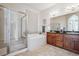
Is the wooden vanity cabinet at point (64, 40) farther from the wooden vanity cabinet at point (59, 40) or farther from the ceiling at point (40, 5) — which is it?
the ceiling at point (40, 5)

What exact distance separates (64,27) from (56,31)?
208 mm

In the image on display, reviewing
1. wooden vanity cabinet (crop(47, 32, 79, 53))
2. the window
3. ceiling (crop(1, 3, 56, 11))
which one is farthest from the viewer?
wooden vanity cabinet (crop(47, 32, 79, 53))

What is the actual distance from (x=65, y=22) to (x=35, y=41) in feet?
2.74

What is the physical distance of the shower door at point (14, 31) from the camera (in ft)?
7.50

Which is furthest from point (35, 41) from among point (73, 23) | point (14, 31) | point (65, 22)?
point (73, 23)

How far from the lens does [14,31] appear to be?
2.31m

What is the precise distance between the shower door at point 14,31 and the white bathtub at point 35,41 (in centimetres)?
16

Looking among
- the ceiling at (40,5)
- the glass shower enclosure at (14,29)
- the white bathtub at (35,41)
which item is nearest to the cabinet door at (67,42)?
the white bathtub at (35,41)

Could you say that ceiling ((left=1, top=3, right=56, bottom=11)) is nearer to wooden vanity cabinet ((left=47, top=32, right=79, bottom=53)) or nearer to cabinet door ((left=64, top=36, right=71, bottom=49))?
wooden vanity cabinet ((left=47, top=32, right=79, bottom=53))

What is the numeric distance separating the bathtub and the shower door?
0.16 metres

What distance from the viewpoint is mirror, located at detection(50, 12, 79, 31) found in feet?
7.47

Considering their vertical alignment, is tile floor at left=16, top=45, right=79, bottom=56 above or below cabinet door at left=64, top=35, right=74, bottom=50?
below

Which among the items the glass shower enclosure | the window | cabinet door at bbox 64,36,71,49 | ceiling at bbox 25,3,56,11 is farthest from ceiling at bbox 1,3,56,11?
cabinet door at bbox 64,36,71,49

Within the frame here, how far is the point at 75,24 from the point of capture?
7.39ft
